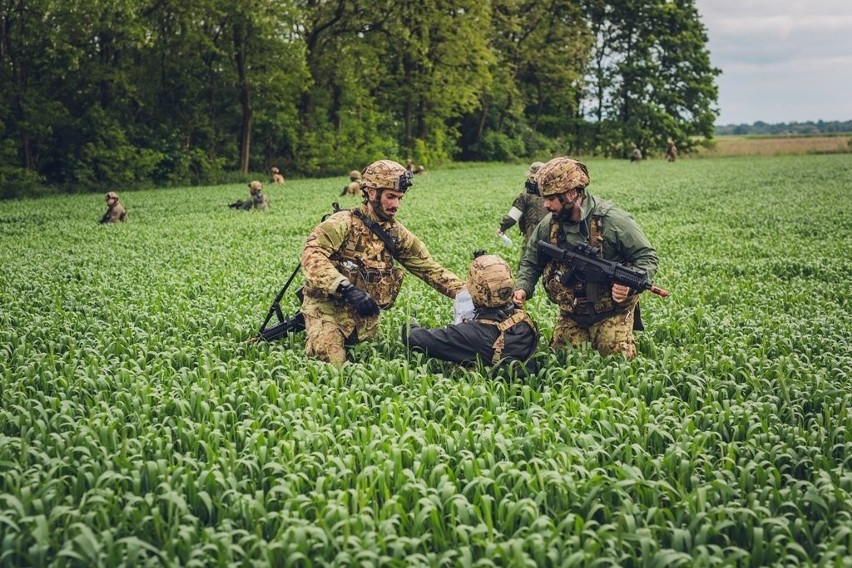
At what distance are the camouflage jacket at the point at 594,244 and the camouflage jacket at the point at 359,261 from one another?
0.87 m

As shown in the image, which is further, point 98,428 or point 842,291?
point 842,291

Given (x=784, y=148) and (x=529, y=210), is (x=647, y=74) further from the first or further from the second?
(x=529, y=210)

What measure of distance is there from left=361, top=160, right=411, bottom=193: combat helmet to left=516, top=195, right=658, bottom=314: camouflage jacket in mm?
1478

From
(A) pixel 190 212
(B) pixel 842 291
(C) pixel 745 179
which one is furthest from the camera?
(C) pixel 745 179

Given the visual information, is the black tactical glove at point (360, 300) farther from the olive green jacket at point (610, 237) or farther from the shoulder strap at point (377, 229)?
the olive green jacket at point (610, 237)

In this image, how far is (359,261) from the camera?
7285 mm

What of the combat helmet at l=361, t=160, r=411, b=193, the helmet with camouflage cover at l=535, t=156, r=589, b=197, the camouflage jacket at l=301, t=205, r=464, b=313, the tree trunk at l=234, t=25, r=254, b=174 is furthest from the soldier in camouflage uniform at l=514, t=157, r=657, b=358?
the tree trunk at l=234, t=25, r=254, b=174

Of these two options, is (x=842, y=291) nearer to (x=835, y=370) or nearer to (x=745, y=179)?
(x=835, y=370)

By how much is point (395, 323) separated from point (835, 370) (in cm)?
495

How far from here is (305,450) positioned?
16.4ft

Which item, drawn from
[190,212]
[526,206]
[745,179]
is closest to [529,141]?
[745,179]

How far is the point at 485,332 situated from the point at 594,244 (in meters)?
1.47

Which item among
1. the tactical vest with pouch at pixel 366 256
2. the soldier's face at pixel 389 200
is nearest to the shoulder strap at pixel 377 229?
the tactical vest with pouch at pixel 366 256

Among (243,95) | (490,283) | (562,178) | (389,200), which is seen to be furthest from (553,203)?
(243,95)
